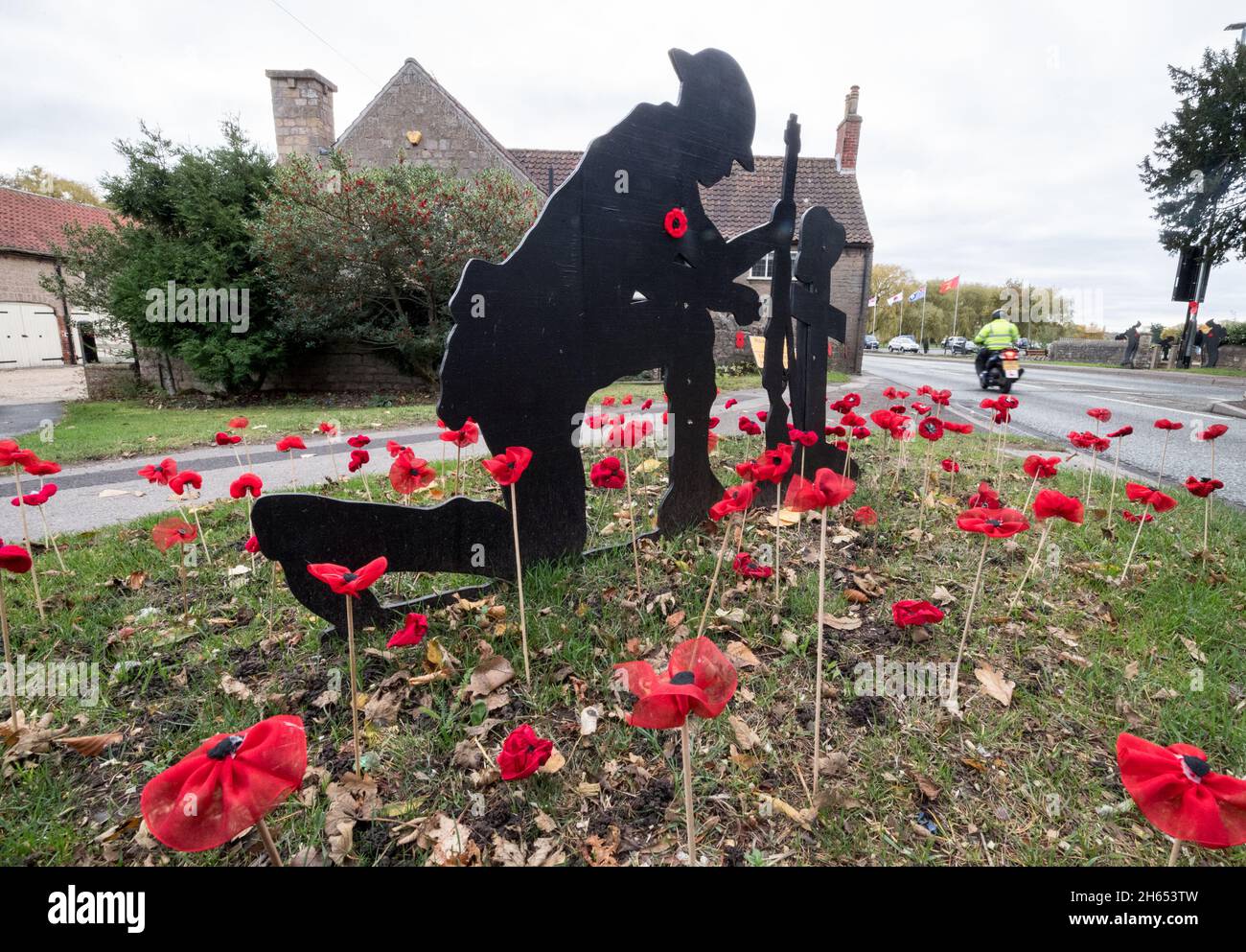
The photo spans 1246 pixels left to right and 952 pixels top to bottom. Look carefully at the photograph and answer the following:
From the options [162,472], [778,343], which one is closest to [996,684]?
[778,343]

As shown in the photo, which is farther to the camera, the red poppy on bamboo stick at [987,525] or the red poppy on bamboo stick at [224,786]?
the red poppy on bamboo stick at [987,525]

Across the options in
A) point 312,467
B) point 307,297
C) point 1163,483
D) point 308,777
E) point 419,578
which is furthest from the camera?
point 307,297

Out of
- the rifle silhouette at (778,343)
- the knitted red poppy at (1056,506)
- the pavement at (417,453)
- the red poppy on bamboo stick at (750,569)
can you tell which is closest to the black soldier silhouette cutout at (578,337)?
the rifle silhouette at (778,343)

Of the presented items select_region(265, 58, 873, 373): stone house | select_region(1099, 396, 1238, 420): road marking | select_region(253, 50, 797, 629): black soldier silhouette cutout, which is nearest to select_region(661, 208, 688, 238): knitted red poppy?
select_region(253, 50, 797, 629): black soldier silhouette cutout

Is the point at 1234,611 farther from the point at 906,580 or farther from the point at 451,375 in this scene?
the point at 451,375

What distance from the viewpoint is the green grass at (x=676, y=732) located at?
4.79 ft

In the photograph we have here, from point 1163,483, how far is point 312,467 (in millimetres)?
7645

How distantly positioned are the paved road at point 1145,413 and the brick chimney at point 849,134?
939cm

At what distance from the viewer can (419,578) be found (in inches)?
108

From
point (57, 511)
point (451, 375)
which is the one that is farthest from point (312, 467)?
point (451, 375)

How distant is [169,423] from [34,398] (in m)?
6.72

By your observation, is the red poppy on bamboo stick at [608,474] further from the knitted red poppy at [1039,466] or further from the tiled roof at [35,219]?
the tiled roof at [35,219]

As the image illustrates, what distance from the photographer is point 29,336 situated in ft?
75.8

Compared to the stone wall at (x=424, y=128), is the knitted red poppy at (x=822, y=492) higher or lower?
lower
